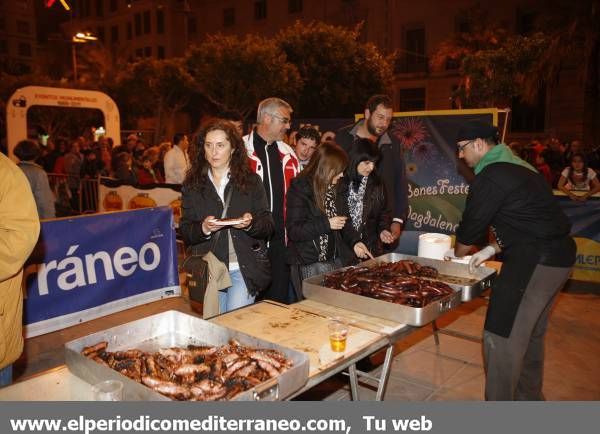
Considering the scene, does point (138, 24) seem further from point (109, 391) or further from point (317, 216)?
point (109, 391)

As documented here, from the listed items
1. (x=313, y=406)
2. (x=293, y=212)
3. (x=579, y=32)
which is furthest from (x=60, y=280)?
(x=579, y=32)

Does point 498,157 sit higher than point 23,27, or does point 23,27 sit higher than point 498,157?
point 23,27

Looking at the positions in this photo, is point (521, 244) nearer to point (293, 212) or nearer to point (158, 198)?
point (293, 212)

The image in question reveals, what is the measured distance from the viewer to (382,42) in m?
36.2

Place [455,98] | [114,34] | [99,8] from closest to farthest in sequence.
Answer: [455,98], [114,34], [99,8]

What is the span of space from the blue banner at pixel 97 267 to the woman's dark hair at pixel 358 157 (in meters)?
3.24

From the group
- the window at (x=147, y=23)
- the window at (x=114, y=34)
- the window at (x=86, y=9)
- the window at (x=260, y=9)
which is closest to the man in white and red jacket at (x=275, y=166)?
the window at (x=260, y=9)

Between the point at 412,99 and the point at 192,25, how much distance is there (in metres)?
27.4

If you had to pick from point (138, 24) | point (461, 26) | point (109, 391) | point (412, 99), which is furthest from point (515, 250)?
point (138, 24)

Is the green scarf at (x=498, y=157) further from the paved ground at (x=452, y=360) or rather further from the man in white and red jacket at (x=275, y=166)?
the paved ground at (x=452, y=360)

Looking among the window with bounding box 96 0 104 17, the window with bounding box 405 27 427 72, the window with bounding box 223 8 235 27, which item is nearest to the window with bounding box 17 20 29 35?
the window with bounding box 96 0 104 17

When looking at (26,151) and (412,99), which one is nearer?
(26,151)

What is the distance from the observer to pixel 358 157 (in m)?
4.24

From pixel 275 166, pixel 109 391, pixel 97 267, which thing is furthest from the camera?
pixel 97 267
